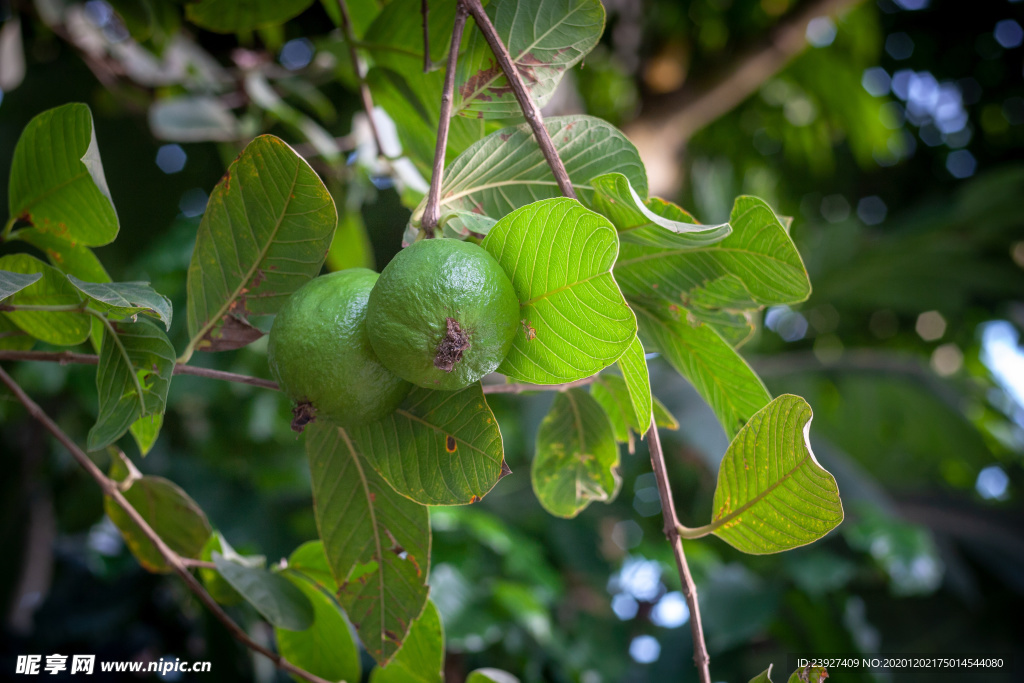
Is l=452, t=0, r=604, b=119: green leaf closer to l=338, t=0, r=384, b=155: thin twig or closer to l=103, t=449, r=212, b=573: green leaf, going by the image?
l=338, t=0, r=384, b=155: thin twig

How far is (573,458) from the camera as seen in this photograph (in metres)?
0.62

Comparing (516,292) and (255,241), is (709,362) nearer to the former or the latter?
(516,292)

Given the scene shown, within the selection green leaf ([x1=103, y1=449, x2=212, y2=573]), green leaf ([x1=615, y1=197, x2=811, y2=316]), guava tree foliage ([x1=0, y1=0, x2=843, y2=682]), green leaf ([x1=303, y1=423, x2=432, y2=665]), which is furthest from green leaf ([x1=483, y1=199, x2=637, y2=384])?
green leaf ([x1=103, y1=449, x2=212, y2=573])

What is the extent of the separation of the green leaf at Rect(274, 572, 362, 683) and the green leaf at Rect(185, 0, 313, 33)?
2.10 feet

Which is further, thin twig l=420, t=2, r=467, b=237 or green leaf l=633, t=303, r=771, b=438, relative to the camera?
green leaf l=633, t=303, r=771, b=438

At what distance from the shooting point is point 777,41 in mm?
2260

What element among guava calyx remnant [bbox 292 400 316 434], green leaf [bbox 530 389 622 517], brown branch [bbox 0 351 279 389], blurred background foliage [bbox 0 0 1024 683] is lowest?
blurred background foliage [bbox 0 0 1024 683]

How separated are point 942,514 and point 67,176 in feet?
9.64

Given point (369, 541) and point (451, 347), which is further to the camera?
point (369, 541)

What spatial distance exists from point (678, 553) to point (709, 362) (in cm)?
16

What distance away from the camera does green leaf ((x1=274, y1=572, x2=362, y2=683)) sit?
2.13 feet

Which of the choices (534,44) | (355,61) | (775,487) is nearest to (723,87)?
(355,61)

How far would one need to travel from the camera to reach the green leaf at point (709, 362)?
50 cm

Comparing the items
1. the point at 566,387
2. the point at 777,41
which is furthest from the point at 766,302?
the point at 777,41
